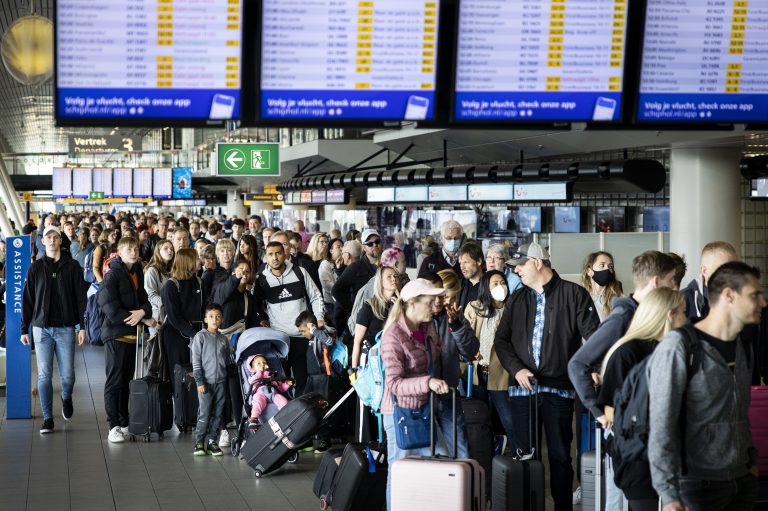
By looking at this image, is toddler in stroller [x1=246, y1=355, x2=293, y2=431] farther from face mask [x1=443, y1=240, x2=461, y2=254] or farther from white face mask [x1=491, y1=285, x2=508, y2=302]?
face mask [x1=443, y1=240, x2=461, y2=254]

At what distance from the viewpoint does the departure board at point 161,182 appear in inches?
1548

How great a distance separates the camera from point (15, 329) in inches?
418

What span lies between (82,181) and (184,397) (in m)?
30.6

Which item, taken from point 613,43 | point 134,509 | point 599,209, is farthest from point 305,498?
point 599,209

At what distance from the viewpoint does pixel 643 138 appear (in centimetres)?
1449

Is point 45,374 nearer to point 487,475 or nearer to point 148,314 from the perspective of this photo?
point 148,314

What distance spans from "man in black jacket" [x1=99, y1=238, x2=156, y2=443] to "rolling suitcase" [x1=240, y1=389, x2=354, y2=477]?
187 cm

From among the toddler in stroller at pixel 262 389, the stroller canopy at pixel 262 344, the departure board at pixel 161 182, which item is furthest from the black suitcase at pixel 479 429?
the departure board at pixel 161 182

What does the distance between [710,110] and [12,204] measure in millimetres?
23412

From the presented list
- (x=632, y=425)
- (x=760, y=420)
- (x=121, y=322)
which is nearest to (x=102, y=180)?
(x=121, y=322)

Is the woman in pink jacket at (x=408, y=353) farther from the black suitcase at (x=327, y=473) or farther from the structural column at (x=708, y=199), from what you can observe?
the structural column at (x=708, y=199)

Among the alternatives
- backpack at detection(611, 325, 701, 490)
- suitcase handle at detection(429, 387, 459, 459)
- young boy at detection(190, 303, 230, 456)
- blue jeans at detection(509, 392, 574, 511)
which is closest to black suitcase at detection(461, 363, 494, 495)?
blue jeans at detection(509, 392, 574, 511)

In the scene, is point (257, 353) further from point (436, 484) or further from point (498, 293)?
point (436, 484)

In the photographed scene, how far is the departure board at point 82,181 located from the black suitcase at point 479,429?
33.5 metres
